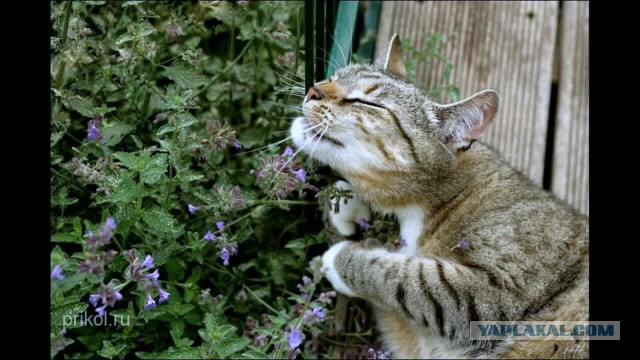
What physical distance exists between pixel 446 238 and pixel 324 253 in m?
0.51

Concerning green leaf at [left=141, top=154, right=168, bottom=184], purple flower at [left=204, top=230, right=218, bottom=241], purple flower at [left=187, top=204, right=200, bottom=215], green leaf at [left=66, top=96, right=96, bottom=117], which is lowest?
purple flower at [left=204, top=230, right=218, bottom=241]

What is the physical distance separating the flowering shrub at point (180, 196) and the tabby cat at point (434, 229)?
172 mm

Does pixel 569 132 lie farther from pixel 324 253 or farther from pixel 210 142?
pixel 210 142

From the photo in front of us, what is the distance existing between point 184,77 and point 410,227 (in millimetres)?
1083

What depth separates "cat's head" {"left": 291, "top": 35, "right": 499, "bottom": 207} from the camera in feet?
9.18

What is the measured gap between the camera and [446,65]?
3959 mm

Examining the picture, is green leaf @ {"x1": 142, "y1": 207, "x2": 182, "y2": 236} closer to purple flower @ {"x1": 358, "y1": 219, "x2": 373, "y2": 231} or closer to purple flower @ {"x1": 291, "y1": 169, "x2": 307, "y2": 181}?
purple flower @ {"x1": 291, "y1": 169, "x2": 307, "y2": 181}

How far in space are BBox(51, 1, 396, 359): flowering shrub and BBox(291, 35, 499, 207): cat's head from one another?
5.4 inches

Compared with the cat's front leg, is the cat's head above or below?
above

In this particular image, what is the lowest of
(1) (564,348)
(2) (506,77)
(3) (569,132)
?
(1) (564,348)

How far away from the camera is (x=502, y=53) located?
4.12 m

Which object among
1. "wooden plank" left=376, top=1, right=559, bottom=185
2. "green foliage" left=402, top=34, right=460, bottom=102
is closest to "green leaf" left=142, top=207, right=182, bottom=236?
"green foliage" left=402, top=34, right=460, bottom=102

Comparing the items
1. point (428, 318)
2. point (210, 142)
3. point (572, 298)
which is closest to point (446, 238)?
point (428, 318)

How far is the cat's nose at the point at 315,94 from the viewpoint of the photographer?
283 cm
